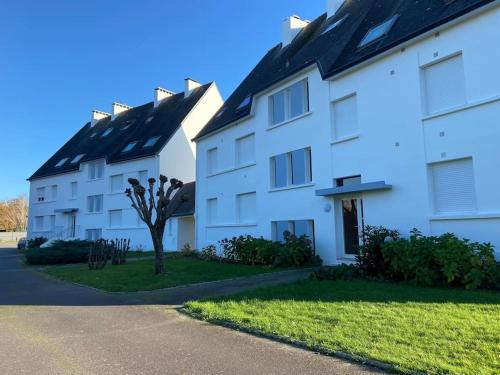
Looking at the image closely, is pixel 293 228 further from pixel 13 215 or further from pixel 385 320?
pixel 13 215

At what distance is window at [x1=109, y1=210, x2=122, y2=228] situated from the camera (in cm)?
3097

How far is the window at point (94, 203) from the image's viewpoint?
33006 mm

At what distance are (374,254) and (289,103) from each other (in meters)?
8.45

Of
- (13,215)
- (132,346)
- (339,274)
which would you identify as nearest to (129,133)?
(339,274)

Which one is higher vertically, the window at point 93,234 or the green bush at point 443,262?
the window at point 93,234

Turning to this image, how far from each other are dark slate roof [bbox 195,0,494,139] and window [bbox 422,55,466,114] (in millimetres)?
1119

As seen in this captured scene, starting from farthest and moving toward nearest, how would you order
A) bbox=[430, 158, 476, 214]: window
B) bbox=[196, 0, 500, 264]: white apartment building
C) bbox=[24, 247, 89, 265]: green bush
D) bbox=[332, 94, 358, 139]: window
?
bbox=[24, 247, 89, 265]: green bush
bbox=[332, 94, 358, 139]: window
bbox=[430, 158, 476, 214]: window
bbox=[196, 0, 500, 264]: white apartment building

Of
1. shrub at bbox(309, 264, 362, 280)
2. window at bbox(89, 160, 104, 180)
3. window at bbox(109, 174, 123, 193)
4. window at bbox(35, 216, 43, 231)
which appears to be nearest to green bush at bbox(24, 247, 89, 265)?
window at bbox(109, 174, 123, 193)

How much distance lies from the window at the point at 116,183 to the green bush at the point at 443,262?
24.7m

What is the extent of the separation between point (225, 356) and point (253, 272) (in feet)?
26.8

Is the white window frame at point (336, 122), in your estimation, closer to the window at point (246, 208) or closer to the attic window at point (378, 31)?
the attic window at point (378, 31)

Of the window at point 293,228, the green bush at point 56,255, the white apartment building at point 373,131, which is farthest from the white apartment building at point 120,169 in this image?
the window at point 293,228

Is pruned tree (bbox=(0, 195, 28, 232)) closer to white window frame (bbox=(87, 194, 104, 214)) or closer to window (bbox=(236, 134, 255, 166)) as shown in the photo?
white window frame (bbox=(87, 194, 104, 214))

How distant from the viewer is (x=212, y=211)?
22219 millimetres
